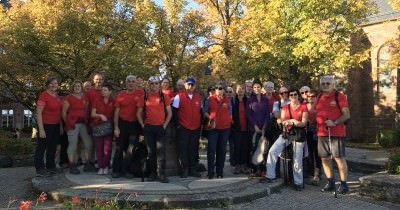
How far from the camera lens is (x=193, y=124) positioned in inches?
298

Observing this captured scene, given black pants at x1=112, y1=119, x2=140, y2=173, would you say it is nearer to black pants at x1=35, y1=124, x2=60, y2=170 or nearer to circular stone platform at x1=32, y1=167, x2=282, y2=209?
circular stone platform at x1=32, y1=167, x2=282, y2=209

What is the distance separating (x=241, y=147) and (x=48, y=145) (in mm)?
3819

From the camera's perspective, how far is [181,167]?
26.1ft

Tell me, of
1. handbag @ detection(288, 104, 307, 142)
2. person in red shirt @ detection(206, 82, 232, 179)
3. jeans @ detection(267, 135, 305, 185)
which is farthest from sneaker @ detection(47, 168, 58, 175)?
handbag @ detection(288, 104, 307, 142)

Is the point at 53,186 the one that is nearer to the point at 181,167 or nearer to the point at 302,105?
the point at 181,167

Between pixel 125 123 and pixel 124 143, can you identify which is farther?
pixel 124 143

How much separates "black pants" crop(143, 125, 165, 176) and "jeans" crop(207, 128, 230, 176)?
3.06ft

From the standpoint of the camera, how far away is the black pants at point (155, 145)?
707 centimetres

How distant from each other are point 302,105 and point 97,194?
393 cm

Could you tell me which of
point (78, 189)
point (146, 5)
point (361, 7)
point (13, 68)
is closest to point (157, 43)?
point (146, 5)

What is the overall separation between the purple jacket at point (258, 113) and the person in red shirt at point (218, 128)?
0.52 meters

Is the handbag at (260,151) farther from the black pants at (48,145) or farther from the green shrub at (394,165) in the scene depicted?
the black pants at (48,145)

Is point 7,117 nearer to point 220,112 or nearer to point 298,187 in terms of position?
point 220,112

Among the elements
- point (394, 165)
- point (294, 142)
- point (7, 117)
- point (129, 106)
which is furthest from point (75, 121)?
point (7, 117)
